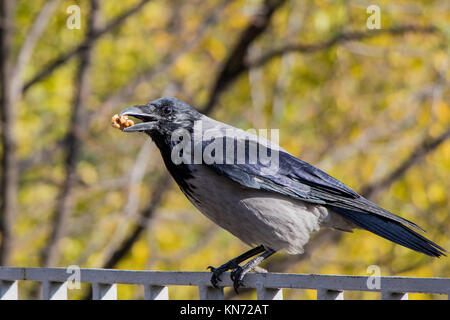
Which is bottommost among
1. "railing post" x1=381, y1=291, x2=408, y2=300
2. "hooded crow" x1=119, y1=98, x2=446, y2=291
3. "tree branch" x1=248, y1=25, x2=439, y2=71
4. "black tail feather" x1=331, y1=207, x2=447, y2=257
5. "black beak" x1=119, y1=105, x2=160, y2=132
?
"railing post" x1=381, y1=291, x2=408, y2=300

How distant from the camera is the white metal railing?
2.93 metres

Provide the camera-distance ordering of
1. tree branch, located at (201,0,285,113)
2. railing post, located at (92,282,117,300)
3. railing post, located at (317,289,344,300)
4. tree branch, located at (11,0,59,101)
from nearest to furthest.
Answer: railing post, located at (317,289,344,300) → railing post, located at (92,282,117,300) → tree branch, located at (11,0,59,101) → tree branch, located at (201,0,285,113)

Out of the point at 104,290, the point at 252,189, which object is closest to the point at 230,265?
the point at 252,189

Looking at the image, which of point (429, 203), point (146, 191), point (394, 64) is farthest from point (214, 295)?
point (146, 191)

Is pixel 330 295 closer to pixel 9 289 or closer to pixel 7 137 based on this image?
pixel 9 289

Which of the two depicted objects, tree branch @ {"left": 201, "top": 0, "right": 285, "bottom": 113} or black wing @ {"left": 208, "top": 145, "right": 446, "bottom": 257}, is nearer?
black wing @ {"left": 208, "top": 145, "right": 446, "bottom": 257}

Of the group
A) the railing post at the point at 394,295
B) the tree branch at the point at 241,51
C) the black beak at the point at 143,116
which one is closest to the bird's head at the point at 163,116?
the black beak at the point at 143,116

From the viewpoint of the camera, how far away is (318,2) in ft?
30.2

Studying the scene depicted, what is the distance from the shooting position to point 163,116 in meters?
4.75

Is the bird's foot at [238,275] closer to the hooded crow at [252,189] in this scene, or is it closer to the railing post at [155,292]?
the hooded crow at [252,189]

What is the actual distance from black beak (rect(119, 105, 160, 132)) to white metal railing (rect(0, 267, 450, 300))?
1147mm

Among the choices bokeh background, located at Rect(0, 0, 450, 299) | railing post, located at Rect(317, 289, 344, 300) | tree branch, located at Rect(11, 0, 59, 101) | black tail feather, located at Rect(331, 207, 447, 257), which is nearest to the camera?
railing post, located at Rect(317, 289, 344, 300)

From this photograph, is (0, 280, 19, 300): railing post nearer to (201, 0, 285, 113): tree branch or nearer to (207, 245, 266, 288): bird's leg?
(207, 245, 266, 288): bird's leg

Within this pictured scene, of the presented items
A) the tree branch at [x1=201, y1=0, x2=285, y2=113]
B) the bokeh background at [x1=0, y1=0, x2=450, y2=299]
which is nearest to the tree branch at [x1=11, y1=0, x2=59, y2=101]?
the bokeh background at [x1=0, y1=0, x2=450, y2=299]
